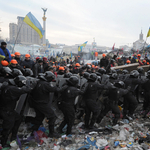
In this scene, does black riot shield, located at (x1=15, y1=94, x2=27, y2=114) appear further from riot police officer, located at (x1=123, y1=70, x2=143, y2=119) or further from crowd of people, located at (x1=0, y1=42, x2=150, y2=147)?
riot police officer, located at (x1=123, y1=70, x2=143, y2=119)

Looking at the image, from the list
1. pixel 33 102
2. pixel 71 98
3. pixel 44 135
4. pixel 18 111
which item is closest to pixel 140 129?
pixel 71 98

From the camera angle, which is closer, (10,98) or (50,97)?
(10,98)

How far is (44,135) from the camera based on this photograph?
4773 mm

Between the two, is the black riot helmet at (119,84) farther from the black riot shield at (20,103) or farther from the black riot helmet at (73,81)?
the black riot shield at (20,103)

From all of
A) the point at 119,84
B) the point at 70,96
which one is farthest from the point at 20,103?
the point at 119,84

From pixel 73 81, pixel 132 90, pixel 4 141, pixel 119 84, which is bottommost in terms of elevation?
pixel 4 141

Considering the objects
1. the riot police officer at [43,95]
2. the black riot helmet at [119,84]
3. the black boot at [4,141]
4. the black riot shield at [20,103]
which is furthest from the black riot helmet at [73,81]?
the black boot at [4,141]

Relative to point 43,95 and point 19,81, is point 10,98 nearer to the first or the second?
point 19,81

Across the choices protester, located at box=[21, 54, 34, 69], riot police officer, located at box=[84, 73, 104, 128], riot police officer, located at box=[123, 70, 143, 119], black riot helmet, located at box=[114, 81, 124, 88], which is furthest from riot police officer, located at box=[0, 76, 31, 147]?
riot police officer, located at box=[123, 70, 143, 119]

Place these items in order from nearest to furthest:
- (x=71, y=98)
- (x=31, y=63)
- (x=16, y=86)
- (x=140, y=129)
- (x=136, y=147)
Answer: (x=16, y=86) → (x=136, y=147) → (x=71, y=98) → (x=140, y=129) → (x=31, y=63)

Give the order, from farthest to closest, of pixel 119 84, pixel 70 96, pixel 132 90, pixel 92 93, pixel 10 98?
pixel 132 90
pixel 119 84
pixel 92 93
pixel 70 96
pixel 10 98

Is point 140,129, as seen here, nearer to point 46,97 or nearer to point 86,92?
point 86,92

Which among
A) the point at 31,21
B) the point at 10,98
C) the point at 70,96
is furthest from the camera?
the point at 31,21

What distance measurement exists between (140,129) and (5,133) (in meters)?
4.33
